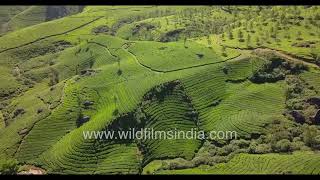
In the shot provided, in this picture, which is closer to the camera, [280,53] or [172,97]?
[172,97]

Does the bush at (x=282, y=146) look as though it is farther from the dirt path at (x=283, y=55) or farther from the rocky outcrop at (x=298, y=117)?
the dirt path at (x=283, y=55)

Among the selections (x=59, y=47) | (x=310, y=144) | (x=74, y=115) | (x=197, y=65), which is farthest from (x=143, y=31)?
(x=310, y=144)

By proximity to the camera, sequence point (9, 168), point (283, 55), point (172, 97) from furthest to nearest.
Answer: point (283, 55) → point (172, 97) → point (9, 168)

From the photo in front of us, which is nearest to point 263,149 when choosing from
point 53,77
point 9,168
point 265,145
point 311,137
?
point 265,145

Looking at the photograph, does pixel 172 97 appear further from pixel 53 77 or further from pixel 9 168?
pixel 53 77

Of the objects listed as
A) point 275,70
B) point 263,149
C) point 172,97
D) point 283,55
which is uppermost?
point 283,55

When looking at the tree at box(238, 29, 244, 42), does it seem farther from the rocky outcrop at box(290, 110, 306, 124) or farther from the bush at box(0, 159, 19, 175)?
the bush at box(0, 159, 19, 175)

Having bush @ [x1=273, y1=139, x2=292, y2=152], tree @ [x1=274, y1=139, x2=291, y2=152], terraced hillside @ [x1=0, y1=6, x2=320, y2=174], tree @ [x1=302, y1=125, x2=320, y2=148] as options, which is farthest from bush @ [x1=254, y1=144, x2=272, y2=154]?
tree @ [x1=302, y1=125, x2=320, y2=148]

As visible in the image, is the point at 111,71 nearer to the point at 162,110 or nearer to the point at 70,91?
the point at 70,91
